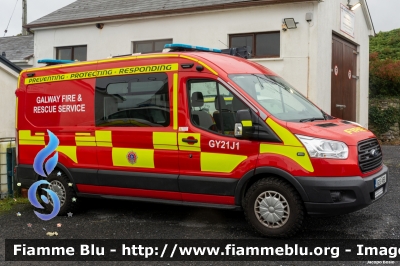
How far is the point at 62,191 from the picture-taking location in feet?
24.2

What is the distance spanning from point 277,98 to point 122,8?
37.6 ft

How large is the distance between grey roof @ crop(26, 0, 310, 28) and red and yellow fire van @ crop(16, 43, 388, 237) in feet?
25.3

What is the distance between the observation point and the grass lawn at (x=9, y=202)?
7977 mm

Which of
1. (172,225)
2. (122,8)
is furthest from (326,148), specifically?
(122,8)

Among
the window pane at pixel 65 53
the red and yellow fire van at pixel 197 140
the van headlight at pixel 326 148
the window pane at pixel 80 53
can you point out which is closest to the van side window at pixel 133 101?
the red and yellow fire van at pixel 197 140

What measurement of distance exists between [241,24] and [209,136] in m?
8.79

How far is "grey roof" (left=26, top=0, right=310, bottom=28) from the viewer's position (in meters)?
14.3

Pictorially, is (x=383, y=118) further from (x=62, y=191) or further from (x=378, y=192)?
(x=62, y=191)

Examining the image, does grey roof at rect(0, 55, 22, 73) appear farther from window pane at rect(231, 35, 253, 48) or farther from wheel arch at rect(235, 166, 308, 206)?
wheel arch at rect(235, 166, 308, 206)

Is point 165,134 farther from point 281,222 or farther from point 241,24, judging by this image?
point 241,24

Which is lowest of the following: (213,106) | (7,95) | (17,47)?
(213,106)

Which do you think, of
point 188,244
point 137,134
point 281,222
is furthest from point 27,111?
point 281,222

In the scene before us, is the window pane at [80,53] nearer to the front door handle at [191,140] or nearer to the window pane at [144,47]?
the window pane at [144,47]

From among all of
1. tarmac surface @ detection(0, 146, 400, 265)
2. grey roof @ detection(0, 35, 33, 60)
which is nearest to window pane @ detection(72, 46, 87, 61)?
grey roof @ detection(0, 35, 33, 60)
